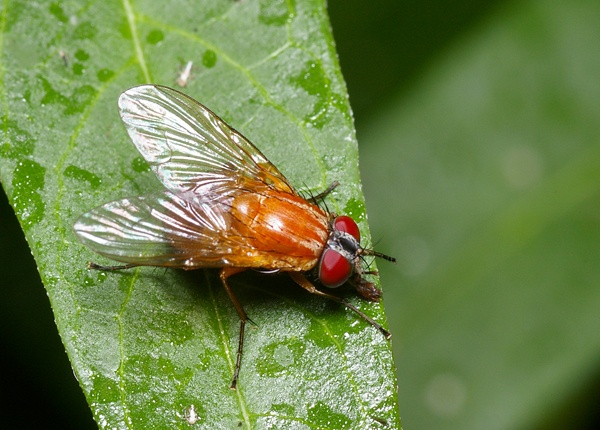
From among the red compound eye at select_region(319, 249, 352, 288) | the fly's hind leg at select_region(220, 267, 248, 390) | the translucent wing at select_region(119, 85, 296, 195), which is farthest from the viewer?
the translucent wing at select_region(119, 85, 296, 195)

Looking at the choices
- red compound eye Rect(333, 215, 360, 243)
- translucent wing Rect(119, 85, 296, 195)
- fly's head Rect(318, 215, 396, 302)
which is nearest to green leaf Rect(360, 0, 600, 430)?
fly's head Rect(318, 215, 396, 302)

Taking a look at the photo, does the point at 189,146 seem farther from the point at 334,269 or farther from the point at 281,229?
the point at 334,269

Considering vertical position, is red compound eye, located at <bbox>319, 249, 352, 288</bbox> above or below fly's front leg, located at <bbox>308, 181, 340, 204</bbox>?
below

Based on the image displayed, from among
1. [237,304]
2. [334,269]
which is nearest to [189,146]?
[237,304]

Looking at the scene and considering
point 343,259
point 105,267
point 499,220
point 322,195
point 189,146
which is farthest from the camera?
Result: point 499,220

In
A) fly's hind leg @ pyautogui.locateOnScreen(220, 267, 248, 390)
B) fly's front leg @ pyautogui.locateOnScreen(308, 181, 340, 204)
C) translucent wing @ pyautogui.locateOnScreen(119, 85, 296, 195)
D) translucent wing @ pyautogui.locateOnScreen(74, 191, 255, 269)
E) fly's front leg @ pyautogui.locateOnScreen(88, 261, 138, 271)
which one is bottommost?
fly's hind leg @ pyautogui.locateOnScreen(220, 267, 248, 390)

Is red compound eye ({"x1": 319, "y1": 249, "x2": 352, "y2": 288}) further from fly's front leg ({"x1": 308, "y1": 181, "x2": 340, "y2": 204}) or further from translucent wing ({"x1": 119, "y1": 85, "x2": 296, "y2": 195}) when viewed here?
translucent wing ({"x1": 119, "y1": 85, "x2": 296, "y2": 195})

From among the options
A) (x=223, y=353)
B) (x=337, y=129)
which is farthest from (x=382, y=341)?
(x=337, y=129)
